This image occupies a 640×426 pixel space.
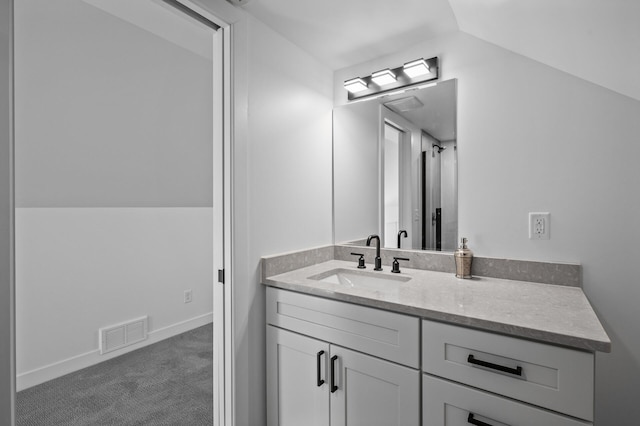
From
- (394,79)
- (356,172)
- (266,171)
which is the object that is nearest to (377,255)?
(356,172)

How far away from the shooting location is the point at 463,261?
1.62m

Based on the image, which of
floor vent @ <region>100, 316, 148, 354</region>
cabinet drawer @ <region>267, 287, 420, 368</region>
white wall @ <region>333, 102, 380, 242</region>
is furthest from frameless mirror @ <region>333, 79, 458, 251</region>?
floor vent @ <region>100, 316, 148, 354</region>

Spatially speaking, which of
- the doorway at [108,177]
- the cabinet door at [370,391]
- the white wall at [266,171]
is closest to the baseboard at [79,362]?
the doorway at [108,177]

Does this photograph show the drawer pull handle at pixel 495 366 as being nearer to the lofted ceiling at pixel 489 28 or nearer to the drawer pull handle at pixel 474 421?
the drawer pull handle at pixel 474 421

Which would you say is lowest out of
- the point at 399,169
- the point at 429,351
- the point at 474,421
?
the point at 474,421

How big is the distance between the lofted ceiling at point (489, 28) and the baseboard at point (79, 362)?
273cm

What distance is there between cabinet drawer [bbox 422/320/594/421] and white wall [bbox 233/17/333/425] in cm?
88

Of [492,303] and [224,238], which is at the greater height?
[224,238]

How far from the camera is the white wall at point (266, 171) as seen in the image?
156 cm

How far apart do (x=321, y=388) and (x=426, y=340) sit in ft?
1.90

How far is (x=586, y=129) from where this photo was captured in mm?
1420

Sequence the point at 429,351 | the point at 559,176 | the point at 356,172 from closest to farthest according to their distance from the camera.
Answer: the point at 429,351, the point at 559,176, the point at 356,172

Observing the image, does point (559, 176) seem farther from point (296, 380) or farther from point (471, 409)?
point (296, 380)

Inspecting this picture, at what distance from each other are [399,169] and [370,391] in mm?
1287
